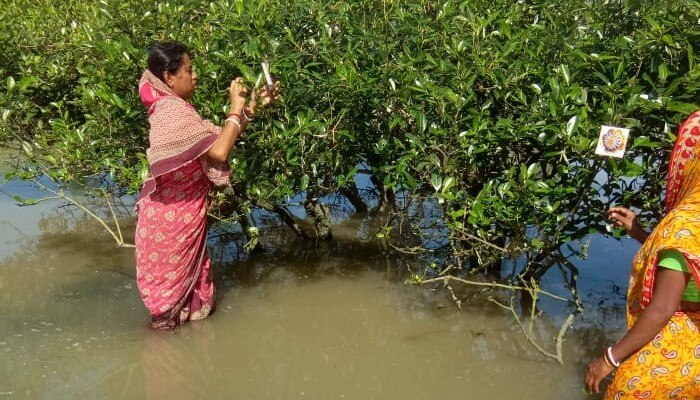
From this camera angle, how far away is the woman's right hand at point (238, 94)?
3.61 metres

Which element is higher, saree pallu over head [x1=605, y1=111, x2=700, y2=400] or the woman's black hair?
the woman's black hair

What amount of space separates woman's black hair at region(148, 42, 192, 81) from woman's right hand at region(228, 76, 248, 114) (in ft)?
1.31

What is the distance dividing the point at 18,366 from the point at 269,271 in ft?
5.87

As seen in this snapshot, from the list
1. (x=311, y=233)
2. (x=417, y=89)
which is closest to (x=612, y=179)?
(x=417, y=89)

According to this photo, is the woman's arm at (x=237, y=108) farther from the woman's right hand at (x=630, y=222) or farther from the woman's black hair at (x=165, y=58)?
the woman's right hand at (x=630, y=222)

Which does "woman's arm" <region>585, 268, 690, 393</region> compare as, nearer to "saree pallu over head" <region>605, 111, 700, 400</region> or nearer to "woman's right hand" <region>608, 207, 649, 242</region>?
"saree pallu over head" <region>605, 111, 700, 400</region>

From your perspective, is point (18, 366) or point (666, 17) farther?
point (18, 366)

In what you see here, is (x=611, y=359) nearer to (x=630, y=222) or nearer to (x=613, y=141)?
(x=630, y=222)

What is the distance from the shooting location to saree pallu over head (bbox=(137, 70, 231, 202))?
371cm

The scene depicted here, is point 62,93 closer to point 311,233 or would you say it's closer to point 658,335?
point 311,233

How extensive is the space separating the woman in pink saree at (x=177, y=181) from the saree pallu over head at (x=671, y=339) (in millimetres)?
2060

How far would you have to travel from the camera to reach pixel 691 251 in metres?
2.02

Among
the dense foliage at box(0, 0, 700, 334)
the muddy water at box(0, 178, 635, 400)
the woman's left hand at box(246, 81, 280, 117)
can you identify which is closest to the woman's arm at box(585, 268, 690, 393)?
the dense foliage at box(0, 0, 700, 334)

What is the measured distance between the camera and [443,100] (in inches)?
140
